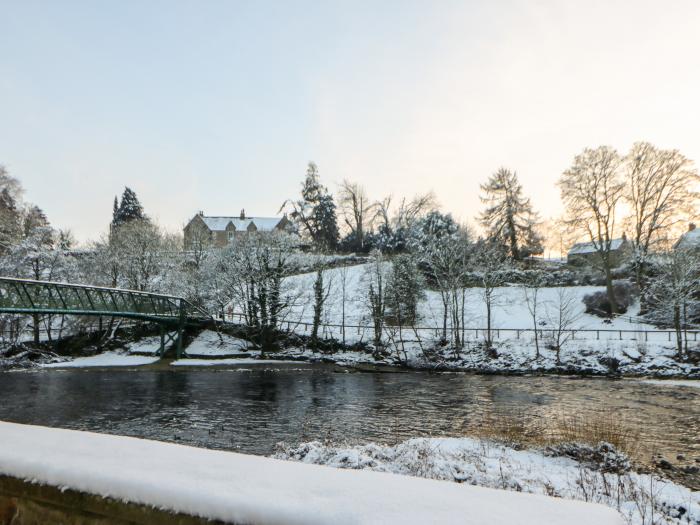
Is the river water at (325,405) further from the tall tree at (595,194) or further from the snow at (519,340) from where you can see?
the tall tree at (595,194)

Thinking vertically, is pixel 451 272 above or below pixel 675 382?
above

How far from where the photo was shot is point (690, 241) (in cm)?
4144

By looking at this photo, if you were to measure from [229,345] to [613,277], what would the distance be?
36298 millimetres

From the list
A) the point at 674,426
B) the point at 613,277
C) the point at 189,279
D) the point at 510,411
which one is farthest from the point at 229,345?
the point at 613,277

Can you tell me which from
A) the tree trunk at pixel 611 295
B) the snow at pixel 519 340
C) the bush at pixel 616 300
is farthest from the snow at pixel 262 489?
the bush at pixel 616 300

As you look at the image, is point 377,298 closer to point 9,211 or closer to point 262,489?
point 262,489

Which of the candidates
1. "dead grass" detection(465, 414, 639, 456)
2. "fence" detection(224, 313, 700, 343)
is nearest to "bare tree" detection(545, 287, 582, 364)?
"fence" detection(224, 313, 700, 343)

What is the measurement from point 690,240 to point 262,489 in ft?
172

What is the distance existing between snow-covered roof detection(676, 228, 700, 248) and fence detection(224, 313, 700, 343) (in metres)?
8.48

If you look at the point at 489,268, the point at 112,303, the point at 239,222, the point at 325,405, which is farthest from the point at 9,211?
the point at 489,268

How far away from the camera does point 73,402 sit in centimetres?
1966

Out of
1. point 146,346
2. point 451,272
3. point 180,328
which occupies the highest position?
point 451,272

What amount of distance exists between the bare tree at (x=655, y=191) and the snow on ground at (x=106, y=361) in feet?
136

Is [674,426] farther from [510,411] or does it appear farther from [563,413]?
[510,411]
